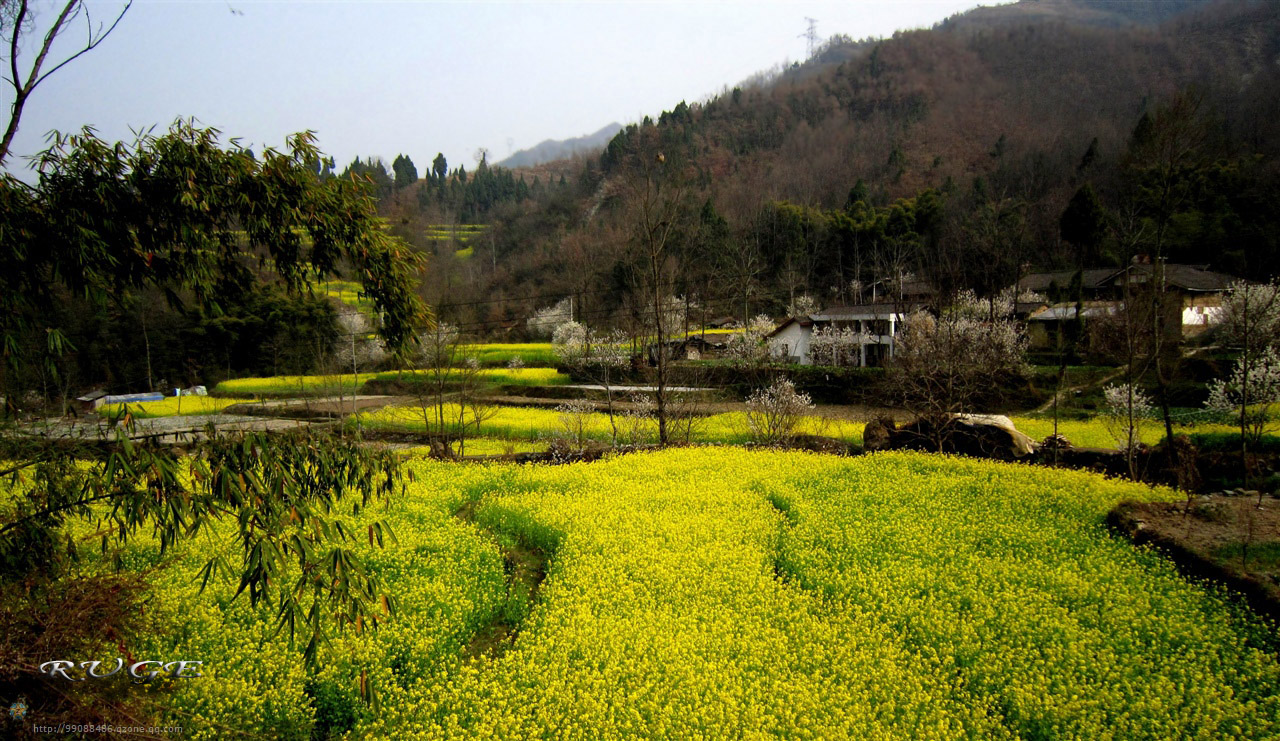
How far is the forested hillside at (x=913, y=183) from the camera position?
39562 mm

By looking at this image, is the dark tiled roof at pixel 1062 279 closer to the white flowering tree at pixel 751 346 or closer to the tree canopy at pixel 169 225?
the white flowering tree at pixel 751 346

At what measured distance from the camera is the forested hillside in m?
39.6

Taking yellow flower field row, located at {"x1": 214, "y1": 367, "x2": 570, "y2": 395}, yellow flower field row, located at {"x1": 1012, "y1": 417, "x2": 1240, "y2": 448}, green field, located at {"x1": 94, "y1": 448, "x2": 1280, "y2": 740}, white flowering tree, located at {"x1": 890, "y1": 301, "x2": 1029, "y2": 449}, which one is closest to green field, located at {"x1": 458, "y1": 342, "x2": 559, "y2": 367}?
yellow flower field row, located at {"x1": 214, "y1": 367, "x2": 570, "y2": 395}

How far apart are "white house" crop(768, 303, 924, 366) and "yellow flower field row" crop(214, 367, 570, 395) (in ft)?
48.2

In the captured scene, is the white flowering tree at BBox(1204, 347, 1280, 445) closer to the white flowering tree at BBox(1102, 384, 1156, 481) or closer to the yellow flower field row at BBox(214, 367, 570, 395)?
the white flowering tree at BBox(1102, 384, 1156, 481)

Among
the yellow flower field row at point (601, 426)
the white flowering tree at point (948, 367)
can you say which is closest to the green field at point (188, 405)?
the yellow flower field row at point (601, 426)

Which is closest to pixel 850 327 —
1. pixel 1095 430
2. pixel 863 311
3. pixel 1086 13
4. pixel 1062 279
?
pixel 863 311

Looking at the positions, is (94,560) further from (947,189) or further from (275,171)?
(947,189)

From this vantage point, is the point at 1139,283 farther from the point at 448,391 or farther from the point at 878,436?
the point at 448,391

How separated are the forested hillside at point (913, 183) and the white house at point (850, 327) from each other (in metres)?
4.34

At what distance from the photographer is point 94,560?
27.9 ft

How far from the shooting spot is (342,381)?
34.4 metres

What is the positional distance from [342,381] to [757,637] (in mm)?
32920
